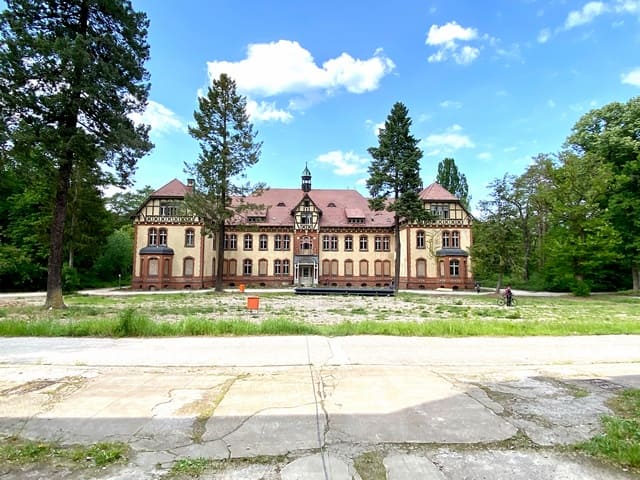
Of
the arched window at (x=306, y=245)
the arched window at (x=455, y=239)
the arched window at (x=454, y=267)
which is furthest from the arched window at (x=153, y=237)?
the arched window at (x=455, y=239)

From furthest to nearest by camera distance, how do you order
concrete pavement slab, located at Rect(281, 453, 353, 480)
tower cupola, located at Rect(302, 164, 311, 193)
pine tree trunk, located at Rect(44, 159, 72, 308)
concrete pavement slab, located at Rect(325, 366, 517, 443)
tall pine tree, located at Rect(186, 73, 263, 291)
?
tower cupola, located at Rect(302, 164, 311, 193)
tall pine tree, located at Rect(186, 73, 263, 291)
pine tree trunk, located at Rect(44, 159, 72, 308)
concrete pavement slab, located at Rect(325, 366, 517, 443)
concrete pavement slab, located at Rect(281, 453, 353, 480)

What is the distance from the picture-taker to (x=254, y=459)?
3.16 metres

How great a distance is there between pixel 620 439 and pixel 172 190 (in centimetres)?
3967

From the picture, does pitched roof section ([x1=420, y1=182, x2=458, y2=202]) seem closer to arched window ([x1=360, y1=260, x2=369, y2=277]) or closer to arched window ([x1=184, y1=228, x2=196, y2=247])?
arched window ([x1=360, y1=260, x2=369, y2=277])

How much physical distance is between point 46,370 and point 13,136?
1277 centimetres

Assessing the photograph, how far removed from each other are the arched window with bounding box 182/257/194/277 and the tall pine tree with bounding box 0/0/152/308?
20497mm

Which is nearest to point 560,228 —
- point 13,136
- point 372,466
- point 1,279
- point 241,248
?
point 241,248

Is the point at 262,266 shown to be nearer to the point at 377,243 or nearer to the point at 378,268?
the point at 378,268

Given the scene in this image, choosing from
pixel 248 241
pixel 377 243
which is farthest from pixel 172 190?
pixel 377 243

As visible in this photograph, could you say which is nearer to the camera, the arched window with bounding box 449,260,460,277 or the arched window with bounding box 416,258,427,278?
the arched window with bounding box 449,260,460,277

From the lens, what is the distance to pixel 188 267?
3728 centimetres

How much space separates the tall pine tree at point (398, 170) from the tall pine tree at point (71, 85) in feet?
63.6

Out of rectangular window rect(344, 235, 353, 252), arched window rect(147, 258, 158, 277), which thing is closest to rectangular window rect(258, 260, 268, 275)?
rectangular window rect(344, 235, 353, 252)

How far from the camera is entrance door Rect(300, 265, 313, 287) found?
41344mm
